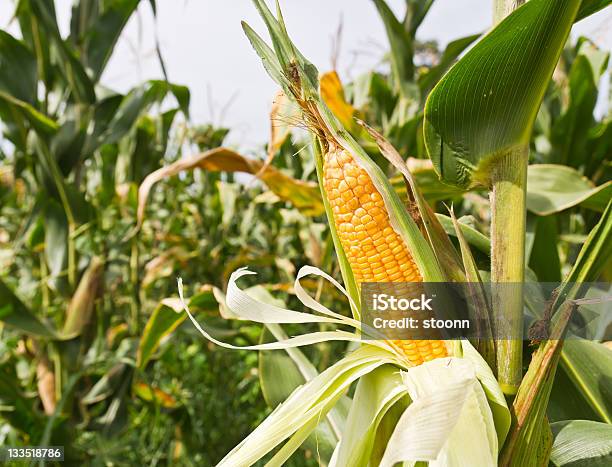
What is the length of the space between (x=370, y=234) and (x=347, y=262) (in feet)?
0.22

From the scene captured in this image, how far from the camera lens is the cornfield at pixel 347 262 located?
36 cm

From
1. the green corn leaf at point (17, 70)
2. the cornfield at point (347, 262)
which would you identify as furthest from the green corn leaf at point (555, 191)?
the green corn leaf at point (17, 70)

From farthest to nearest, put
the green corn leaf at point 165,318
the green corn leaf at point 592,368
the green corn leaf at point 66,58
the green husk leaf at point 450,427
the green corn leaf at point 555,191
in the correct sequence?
the green corn leaf at point 66,58 < the green corn leaf at point 165,318 < the green corn leaf at point 555,191 < the green corn leaf at point 592,368 < the green husk leaf at point 450,427

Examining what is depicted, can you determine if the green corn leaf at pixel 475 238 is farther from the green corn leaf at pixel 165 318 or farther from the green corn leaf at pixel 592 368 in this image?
the green corn leaf at pixel 165 318

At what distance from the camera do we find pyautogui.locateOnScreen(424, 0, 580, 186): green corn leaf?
1.12 ft

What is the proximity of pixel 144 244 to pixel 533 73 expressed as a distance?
208cm

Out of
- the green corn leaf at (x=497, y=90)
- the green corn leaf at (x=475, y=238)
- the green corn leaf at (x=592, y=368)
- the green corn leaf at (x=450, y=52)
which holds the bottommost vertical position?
the green corn leaf at (x=592, y=368)

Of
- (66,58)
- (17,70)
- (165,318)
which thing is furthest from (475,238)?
(17,70)

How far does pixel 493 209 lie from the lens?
380 mm

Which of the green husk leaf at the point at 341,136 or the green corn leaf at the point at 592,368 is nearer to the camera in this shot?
the green husk leaf at the point at 341,136

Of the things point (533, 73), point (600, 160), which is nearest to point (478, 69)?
point (533, 73)

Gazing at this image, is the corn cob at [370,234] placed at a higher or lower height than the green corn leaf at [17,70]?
lower

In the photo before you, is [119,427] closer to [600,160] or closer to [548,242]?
[548,242]

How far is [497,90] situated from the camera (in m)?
0.36
